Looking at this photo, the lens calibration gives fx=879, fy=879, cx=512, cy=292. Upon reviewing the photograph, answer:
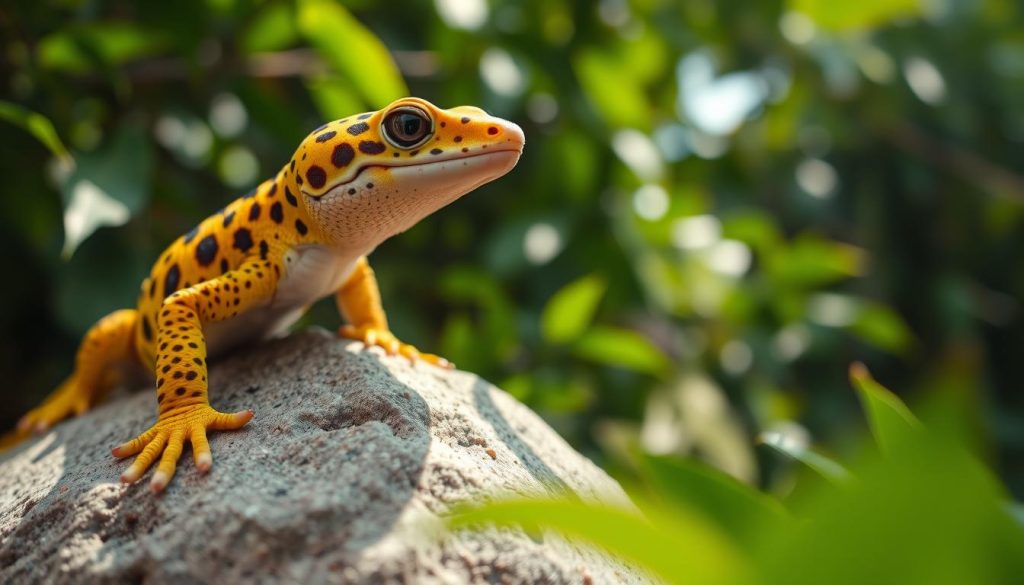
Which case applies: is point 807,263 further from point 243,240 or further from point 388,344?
point 243,240

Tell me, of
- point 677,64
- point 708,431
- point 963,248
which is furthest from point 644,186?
point 963,248

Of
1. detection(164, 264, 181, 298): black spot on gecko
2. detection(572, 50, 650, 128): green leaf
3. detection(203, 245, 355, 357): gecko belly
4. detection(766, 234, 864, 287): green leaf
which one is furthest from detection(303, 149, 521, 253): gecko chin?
detection(766, 234, 864, 287): green leaf

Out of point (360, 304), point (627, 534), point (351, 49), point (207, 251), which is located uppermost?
point (351, 49)

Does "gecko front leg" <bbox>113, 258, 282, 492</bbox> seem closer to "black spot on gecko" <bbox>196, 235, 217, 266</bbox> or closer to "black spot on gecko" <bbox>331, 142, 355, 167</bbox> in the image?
"black spot on gecko" <bbox>196, 235, 217, 266</bbox>

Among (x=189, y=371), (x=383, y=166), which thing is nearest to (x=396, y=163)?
(x=383, y=166)

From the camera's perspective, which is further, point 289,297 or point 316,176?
point 289,297

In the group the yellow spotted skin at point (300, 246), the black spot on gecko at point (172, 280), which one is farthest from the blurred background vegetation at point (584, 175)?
the yellow spotted skin at point (300, 246)

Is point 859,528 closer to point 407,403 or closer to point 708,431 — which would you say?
point 407,403
